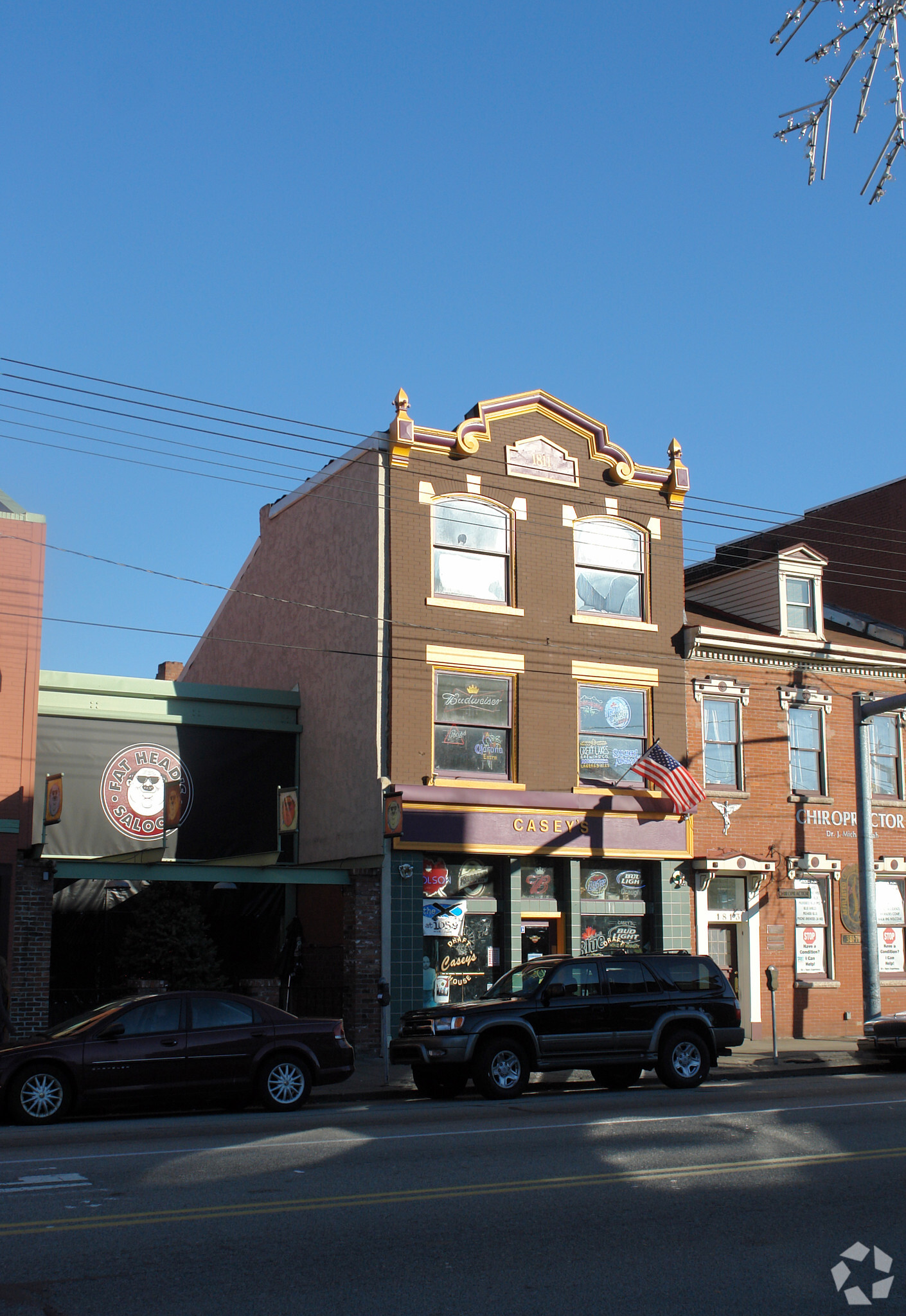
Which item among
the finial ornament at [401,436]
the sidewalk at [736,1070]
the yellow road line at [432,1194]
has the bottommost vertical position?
the sidewalk at [736,1070]

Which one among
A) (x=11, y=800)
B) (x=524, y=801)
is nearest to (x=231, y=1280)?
(x=11, y=800)

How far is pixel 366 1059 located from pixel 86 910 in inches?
236

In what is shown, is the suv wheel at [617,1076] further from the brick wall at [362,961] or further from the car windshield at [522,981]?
the brick wall at [362,961]

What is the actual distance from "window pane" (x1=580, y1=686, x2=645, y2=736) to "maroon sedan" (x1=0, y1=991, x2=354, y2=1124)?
33.9 feet

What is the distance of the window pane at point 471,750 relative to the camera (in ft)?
75.5

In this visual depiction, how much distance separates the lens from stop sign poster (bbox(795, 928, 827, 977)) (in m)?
25.6

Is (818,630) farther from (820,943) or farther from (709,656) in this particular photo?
(820,943)

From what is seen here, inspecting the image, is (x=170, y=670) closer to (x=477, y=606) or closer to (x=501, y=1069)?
(x=477, y=606)

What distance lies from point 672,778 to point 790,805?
13.0 ft

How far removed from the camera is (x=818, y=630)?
1080 inches

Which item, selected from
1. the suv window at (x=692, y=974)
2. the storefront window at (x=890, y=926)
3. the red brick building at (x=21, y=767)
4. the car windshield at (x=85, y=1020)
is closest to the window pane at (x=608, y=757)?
the storefront window at (x=890, y=926)

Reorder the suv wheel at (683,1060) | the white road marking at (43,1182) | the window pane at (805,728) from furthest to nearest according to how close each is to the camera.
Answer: the window pane at (805,728), the suv wheel at (683,1060), the white road marking at (43,1182)

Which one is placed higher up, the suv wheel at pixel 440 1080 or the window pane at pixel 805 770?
the window pane at pixel 805 770

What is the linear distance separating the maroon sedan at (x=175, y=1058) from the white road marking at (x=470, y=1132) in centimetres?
272
